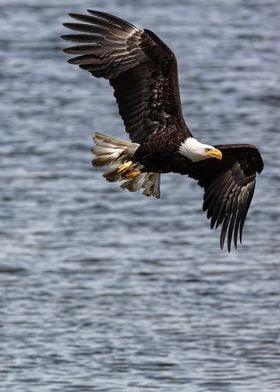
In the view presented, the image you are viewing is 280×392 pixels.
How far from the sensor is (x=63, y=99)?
1891 cm

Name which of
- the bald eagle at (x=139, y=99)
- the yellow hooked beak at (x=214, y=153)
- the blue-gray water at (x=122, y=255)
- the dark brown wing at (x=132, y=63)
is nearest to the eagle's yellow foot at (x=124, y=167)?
the bald eagle at (x=139, y=99)

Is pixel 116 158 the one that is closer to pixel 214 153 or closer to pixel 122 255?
pixel 214 153

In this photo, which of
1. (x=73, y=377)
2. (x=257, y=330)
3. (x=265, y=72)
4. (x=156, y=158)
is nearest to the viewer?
(x=156, y=158)

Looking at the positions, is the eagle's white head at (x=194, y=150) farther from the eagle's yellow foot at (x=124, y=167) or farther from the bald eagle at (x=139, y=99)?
the eagle's yellow foot at (x=124, y=167)

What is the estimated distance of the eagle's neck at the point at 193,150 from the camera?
1041 cm

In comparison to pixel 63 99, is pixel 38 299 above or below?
below

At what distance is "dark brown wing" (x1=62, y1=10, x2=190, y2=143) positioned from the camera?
10.2 meters

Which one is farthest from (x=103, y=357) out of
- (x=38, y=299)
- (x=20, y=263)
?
(x=20, y=263)

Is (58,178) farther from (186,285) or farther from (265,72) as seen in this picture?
(265,72)

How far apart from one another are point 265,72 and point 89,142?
160 inches

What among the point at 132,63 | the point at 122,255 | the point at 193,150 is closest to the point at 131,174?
the point at 193,150

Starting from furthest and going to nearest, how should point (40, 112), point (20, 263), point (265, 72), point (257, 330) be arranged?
point (265, 72) → point (40, 112) → point (20, 263) → point (257, 330)

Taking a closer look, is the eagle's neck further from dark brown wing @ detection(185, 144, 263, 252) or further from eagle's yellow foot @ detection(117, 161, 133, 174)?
dark brown wing @ detection(185, 144, 263, 252)

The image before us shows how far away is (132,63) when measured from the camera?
10.3 meters
